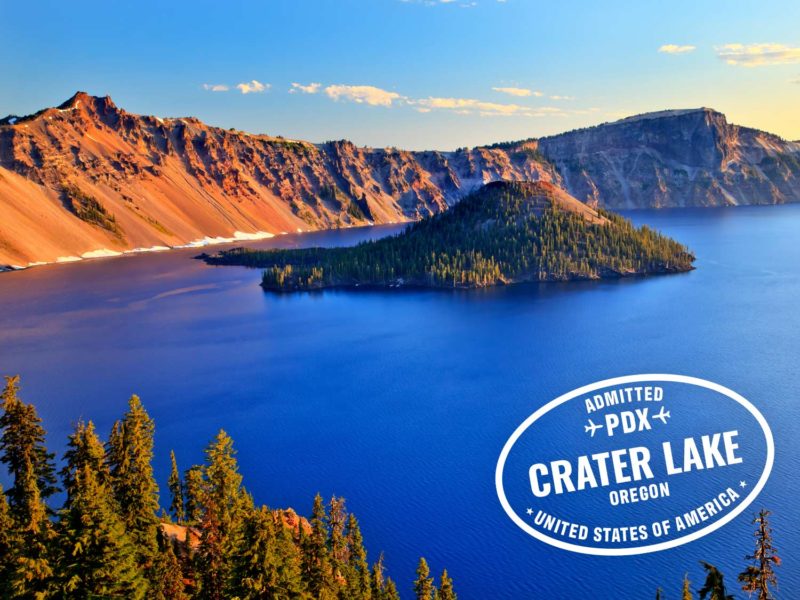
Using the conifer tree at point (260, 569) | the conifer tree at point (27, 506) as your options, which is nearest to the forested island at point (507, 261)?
the conifer tree at point (27, 506)

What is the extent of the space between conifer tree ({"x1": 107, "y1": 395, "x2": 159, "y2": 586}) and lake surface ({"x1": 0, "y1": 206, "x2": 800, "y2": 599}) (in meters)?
17.4

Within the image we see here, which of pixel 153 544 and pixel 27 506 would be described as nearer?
pixel 27 506

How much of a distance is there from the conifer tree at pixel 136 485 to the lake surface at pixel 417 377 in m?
17.4

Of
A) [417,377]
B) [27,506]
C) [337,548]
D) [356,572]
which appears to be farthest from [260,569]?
[417,377]

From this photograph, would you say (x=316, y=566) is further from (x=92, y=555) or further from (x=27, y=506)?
(x=27, y=506)

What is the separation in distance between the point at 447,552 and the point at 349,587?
1224 centimetres

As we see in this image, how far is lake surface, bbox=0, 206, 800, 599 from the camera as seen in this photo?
50.2 metres

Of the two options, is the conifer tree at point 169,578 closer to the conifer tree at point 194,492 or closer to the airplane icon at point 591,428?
the conifer tree at point 194,492

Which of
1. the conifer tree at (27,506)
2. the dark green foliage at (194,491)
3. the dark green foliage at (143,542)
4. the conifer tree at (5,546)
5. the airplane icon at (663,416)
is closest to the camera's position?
the conifer tree at (27,506)

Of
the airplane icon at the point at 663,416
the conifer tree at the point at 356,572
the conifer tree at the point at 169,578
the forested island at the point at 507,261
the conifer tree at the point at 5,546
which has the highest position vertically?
the forested island at the point at 507,261

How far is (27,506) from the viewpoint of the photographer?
36344 mm

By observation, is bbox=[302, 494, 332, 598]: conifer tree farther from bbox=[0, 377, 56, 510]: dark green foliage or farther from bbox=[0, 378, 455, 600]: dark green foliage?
bbox=[0, 377, 56, 510]: dark green foliage

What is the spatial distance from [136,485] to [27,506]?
6.06 metres

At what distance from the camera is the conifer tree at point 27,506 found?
2991 centimetres
